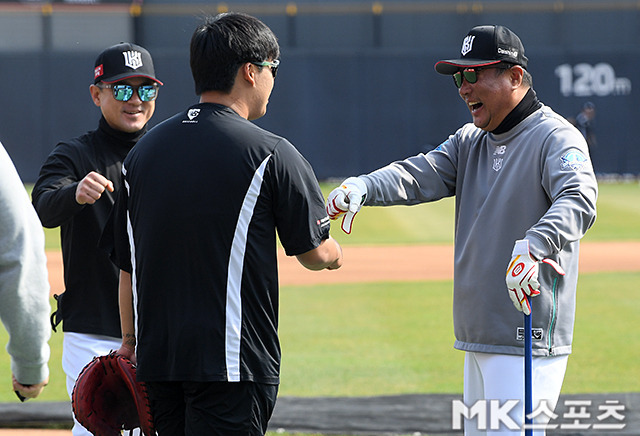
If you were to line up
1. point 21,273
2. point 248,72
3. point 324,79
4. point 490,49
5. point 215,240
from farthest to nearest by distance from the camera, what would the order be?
1. point 324,79
2. point 490,49
3. point 248,72
4. point 215,240
5. point 21,273

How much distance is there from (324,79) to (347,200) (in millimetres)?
24762

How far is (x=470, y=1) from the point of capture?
1163 inches

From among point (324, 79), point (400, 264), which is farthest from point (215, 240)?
point (324, 79)

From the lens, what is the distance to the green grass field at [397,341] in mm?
6953

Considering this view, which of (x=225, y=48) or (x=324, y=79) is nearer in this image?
(x=225, y=48)

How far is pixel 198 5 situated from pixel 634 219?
54.7ft

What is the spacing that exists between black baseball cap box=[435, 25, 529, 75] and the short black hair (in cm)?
91

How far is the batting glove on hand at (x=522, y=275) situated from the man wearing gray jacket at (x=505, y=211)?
0.39ft

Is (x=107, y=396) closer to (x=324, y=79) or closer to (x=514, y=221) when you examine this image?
(x=514, y=221)

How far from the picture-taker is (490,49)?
141 inches

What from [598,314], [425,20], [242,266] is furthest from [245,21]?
[425,20]

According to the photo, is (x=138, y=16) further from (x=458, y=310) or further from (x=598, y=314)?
(x=458, y=310)

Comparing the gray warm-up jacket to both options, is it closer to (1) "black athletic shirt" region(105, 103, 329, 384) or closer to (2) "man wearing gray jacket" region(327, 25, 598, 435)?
(2) "man wearing gray jacket" region(327, 25, 598, 435)

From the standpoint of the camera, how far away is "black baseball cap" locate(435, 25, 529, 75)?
3582 mm
